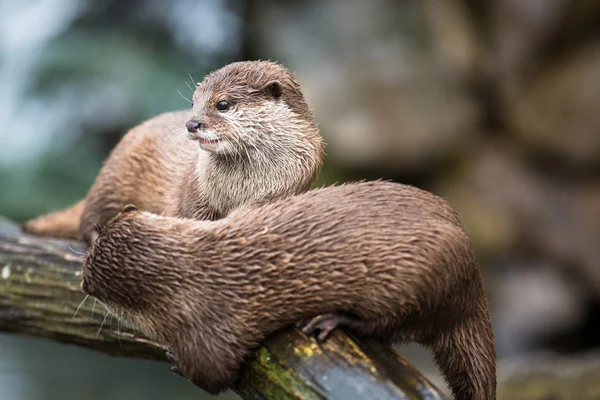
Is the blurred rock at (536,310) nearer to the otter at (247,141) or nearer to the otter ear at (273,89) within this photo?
the otter at (247,141)

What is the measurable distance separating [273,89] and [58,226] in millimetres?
1363

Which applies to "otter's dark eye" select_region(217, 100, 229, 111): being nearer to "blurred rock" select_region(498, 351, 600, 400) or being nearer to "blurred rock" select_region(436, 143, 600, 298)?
"blurred rock" select_region(498, 351, 600, 400)

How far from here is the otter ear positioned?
231 centimetres

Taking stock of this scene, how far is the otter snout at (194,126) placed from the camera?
2.23 metres

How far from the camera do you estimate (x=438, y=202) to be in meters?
2.00

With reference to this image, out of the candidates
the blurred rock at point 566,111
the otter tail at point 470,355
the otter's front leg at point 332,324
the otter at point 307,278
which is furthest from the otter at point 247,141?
the blurred rock at point 566,111

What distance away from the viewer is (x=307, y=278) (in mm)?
1906

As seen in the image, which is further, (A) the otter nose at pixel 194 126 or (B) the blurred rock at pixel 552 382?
(B) the blurred rock at pixel 552 382

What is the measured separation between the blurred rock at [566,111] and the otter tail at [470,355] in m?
5.33

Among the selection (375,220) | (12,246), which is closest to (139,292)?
(375,220)

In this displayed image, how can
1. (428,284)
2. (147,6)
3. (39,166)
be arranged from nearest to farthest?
(428,284)
(39,166)
(147,6)

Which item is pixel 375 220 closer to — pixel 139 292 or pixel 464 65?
pixel 139 292

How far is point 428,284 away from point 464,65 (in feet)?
18.8

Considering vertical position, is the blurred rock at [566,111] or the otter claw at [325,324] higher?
the blurred rock at [566,111]
